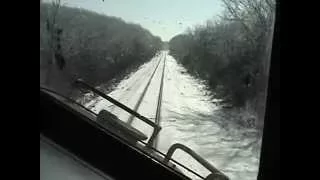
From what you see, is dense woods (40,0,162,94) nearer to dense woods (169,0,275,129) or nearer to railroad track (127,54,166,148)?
railroad track (127,54,166,148)

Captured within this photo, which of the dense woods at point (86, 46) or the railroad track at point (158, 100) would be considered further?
the railroad track at point (158, 100)

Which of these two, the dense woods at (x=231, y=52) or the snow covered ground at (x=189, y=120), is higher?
the dense woods at (x=231, y=52)

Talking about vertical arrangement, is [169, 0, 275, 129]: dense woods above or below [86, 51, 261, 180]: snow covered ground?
above

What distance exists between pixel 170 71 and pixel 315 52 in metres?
0.95

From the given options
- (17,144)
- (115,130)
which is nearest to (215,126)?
(115,130)

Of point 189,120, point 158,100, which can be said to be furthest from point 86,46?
point 189,120

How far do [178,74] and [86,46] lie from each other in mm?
650

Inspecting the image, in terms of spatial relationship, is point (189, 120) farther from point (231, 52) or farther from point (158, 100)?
point (231, 52)

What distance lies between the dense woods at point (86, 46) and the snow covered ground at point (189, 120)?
96 mm

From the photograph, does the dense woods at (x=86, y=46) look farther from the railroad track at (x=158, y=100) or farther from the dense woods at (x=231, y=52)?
the dense woods at (x=231, y=52)

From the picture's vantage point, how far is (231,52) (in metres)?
2.23

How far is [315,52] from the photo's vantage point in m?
1.12

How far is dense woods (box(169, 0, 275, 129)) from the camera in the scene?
62.3 inches

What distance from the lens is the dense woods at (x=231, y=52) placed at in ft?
5.19
